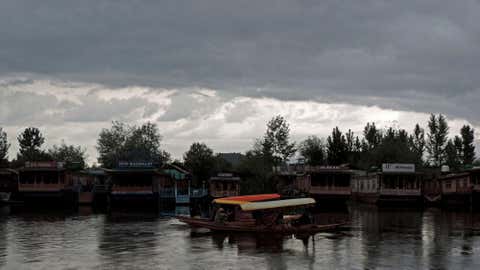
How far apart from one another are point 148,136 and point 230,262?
87846 mm

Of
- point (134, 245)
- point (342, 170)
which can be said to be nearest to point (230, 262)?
point (134, 245)

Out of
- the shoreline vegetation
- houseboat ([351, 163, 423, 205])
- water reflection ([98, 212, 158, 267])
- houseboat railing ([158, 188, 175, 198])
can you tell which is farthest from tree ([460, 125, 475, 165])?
water reflection ([98, 212, 158, 267])

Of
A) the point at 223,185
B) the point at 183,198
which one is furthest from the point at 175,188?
the point at 223,185

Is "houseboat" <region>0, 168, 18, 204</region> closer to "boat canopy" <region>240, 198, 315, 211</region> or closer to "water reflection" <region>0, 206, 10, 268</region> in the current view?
"water reflection" <region>0, 206, 10, 268</region>

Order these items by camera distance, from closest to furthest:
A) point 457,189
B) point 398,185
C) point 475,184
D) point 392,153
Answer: point 475,184, point 457,189, point 398,185, point 392,153

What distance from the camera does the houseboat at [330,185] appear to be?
2458 inches

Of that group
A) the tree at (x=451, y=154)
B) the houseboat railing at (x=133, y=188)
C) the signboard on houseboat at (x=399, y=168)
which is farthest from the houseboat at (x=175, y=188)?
the tree at (x=451, y=154)

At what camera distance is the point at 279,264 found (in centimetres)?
2084

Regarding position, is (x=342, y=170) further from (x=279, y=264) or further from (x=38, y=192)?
(x=279, y=264)

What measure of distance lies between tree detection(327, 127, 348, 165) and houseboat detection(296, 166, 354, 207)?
40048mm

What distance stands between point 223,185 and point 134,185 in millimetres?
13075

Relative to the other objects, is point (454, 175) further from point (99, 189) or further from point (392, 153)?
point (99, 189)

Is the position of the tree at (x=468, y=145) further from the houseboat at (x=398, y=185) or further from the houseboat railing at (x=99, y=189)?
the houseboat railing at (x=99, y=189)

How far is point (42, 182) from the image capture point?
6306 centimetres
